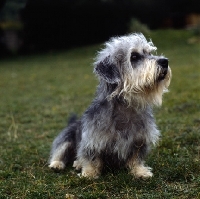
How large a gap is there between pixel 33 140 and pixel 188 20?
898 inches

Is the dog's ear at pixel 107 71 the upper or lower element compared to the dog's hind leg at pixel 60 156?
upper

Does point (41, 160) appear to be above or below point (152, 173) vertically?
below

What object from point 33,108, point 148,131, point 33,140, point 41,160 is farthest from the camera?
point 33,108

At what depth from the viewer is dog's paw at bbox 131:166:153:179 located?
514 centimetres

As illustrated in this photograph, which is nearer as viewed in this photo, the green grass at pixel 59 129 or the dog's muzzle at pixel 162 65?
the green grass at pixel 59 129

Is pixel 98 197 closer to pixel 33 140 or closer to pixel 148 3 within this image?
pixel 33 140

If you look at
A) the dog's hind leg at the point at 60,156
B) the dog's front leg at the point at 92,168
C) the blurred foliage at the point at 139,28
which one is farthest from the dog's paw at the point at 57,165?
the blurred foliage at the point at 139,28

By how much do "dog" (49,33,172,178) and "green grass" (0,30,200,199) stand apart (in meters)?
0.22

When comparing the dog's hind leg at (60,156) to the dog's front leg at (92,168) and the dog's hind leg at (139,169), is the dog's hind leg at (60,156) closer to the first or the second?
the dog's front leg at (92,168)

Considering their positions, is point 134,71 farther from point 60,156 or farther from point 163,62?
point 60,156

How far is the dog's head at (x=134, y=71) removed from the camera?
16.2 feet

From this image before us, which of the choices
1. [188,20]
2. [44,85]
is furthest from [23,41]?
[44,85]

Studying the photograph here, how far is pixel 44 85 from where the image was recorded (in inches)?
611

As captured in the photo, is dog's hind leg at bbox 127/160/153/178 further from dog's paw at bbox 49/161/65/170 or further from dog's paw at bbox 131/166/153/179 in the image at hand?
dog's paw at bbox 49/161/65/170
